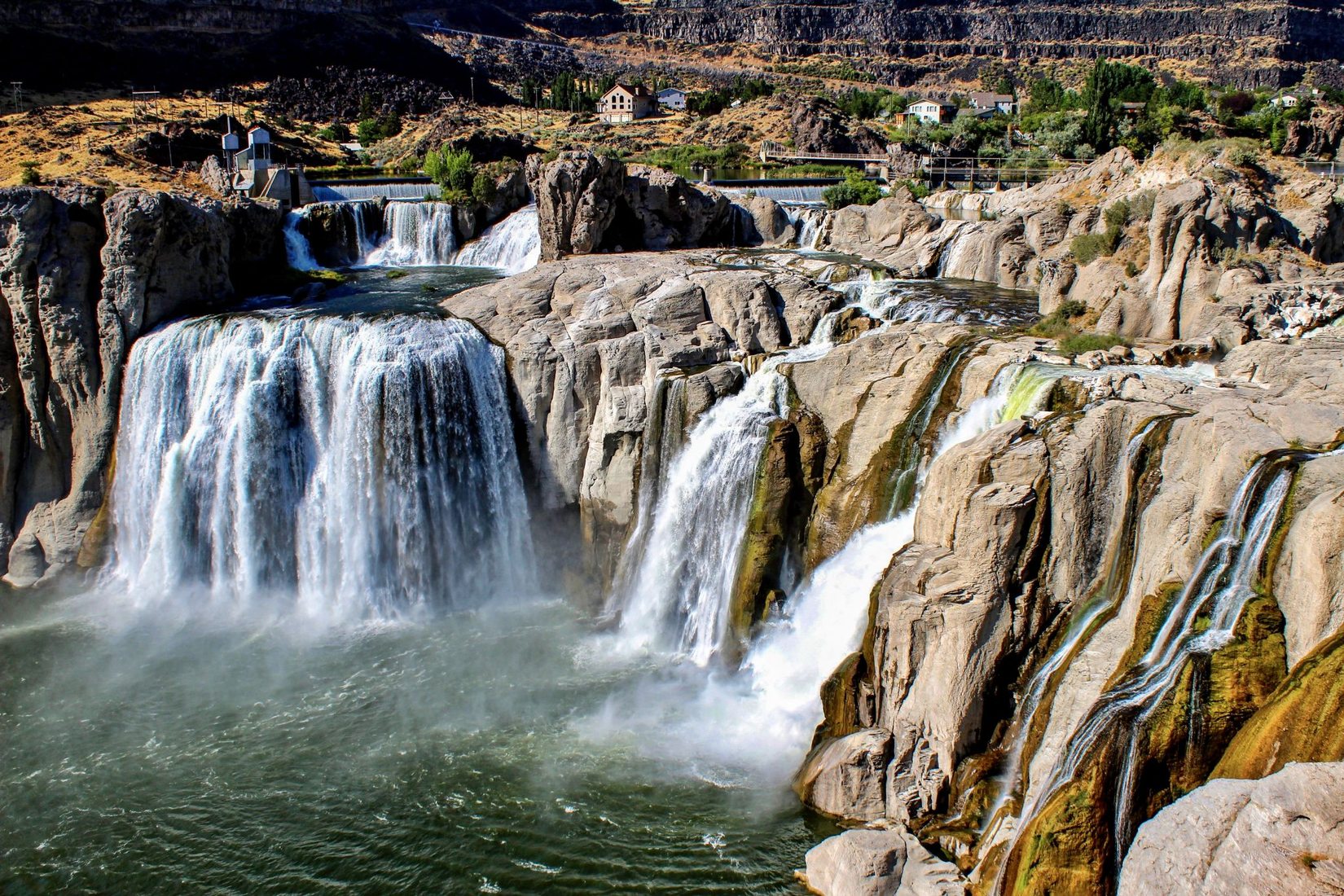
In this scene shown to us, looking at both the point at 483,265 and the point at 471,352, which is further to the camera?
the point at 483,265

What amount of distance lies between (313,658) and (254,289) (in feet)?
53.7

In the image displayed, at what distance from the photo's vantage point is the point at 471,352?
25.5 m

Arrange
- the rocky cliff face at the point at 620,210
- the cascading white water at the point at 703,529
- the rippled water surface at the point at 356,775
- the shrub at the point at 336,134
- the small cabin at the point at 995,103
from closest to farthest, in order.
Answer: the rippled water surface at the point at 356,775 < the cascading white water at the point at 703,529 < the rocky cliff face at the point at 620,210 < the shrub at the point at 336,134 < the small cabin at the point at 995,103

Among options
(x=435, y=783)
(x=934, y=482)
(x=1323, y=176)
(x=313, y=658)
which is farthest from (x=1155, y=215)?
(x=313, y=658)

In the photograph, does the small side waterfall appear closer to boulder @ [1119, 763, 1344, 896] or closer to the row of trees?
boulder @ [1119, 763, 1344, 896]

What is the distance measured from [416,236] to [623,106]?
62.2m

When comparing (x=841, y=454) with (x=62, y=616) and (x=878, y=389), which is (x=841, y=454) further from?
(x=62, y=616)

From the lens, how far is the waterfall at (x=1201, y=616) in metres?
11.9

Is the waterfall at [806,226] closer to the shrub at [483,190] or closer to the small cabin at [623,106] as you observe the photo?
the shrub at [483,190]

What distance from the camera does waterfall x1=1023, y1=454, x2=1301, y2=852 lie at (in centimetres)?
1191

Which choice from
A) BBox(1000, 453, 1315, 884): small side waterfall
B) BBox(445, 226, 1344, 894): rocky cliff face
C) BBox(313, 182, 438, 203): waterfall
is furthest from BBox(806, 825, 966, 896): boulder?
BBox(313, 182, 438, 203): waterfall

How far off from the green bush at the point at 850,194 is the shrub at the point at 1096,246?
19461 mm

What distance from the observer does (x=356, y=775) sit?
17.6m

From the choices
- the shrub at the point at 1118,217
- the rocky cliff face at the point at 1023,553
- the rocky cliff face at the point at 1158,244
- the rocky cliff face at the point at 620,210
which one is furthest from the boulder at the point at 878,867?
the rocky cliff face at the point at 620,210
